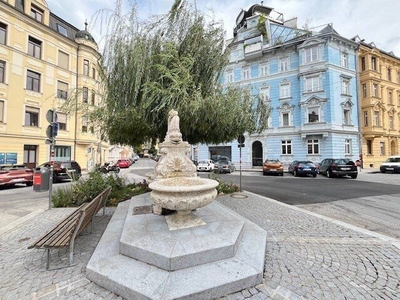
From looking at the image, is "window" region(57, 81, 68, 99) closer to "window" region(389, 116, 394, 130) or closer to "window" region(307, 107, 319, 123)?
"window" region(307, 107, 319, 123)

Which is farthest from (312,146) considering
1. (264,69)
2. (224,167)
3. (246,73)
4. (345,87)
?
(246,73)

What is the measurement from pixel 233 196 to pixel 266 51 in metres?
23.4

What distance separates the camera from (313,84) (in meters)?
23.3

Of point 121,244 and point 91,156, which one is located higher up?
point 91,156

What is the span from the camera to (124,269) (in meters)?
2.70

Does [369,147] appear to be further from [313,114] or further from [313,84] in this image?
[313,84]

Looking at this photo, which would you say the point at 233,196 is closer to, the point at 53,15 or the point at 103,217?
Result: the point at 103,217

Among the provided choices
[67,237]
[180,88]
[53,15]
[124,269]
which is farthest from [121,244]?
[53,15]

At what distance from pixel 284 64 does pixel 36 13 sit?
86.9 feet

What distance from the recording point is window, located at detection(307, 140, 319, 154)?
22948 millimetres

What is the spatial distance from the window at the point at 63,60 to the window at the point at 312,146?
2763cm

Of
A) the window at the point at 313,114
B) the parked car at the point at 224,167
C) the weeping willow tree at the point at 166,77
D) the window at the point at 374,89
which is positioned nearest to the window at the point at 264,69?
the window at the point at 313,114

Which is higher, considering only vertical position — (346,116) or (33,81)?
(33,81)

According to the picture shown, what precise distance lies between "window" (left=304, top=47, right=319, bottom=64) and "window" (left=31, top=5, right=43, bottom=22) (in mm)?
27537
